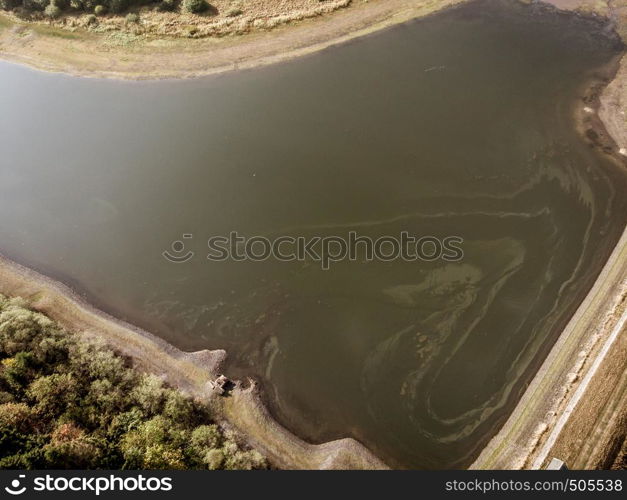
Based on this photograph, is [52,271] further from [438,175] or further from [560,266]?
[560,266]

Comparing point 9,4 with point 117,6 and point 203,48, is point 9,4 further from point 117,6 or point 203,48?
point 203,48

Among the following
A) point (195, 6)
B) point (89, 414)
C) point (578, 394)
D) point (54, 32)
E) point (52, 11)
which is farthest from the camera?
point (52, 11)

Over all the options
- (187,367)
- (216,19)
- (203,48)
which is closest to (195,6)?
(216,19)

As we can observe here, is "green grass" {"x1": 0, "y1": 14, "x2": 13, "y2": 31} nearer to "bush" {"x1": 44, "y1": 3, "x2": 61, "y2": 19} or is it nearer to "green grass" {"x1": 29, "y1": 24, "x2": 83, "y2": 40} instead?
"green grass" {"x1": 29, "y1": 24, "x2": 83, "y2": 40}

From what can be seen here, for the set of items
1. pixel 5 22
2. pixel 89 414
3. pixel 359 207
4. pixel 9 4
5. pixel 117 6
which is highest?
pixel 9 4

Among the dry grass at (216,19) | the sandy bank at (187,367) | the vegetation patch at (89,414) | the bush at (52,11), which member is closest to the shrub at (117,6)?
the dry grass at (216,19)

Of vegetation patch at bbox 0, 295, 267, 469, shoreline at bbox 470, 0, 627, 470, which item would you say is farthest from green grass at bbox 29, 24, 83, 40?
shoreline at bbox 470, 0, 627, 470

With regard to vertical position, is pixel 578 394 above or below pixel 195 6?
below
